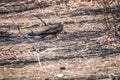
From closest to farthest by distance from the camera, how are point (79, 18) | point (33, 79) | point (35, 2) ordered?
point (33, 79) < point (79, 18) < point (35, 2)

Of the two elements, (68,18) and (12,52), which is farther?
(68,18)

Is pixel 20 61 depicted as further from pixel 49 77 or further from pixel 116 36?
pixel 116 36

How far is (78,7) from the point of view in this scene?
12.8 metres

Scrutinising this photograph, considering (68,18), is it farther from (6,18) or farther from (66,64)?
(66,64)

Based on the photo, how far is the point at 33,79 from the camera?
6.38 m

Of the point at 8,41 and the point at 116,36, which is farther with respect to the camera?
the point at 8,41

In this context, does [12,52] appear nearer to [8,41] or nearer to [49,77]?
[8,41]

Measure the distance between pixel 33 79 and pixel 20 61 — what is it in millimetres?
1203

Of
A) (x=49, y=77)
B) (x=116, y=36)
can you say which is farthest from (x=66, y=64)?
(x=116, y=36)

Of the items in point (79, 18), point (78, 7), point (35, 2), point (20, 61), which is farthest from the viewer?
point (35, 2)

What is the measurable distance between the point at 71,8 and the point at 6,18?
7.33ft

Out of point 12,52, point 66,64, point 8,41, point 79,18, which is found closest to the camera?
point 66,64

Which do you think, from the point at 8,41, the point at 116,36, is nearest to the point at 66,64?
the point at 116,36

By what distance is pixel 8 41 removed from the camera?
9.49 meters
